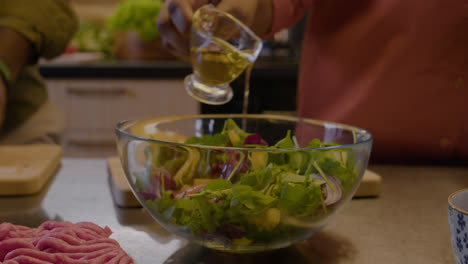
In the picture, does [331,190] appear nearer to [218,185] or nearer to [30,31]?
[218,185]

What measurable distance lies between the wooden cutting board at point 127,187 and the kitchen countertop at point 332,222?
0.04 ft

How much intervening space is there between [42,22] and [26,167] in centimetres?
58

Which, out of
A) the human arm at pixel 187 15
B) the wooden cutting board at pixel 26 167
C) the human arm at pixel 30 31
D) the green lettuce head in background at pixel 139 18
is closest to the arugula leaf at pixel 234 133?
the human arm at pixel 187 15

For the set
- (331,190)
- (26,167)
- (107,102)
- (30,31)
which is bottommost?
(107,102)

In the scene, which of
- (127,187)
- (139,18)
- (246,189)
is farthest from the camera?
(139,18)

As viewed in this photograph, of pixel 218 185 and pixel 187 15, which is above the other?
pixel 187 15

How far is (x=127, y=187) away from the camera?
75 cm

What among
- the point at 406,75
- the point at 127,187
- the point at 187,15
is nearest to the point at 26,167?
the point at 127,187

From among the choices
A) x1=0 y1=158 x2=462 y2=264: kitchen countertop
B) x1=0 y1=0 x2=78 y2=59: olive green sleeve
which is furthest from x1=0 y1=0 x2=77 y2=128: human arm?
x1=0 y1=158 x2=462 y2=264: kitchen countertop

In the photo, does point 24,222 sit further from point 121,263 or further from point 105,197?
point 121,263

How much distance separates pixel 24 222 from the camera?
68 centimetres

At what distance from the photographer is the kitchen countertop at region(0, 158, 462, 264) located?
564 millimetres

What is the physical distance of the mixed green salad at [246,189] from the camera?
1.59ft

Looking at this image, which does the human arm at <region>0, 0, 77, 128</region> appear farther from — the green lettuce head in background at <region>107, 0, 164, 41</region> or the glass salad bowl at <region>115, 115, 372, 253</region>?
the green lettuce head in background at <region>107, 0, 164, 41</region>
